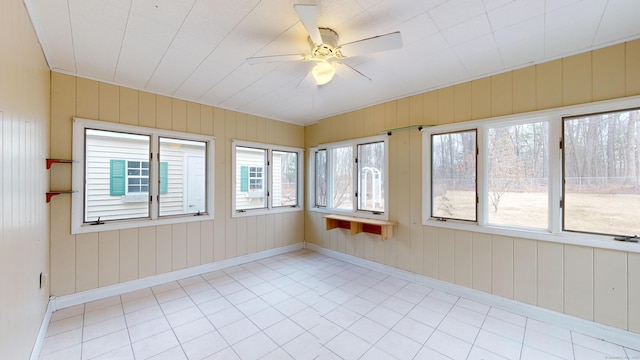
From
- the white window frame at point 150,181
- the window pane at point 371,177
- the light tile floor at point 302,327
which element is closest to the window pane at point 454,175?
the window pane at point 371,177

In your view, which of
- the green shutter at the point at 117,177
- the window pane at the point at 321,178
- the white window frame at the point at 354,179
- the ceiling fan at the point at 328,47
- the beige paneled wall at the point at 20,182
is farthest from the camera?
the window pane at the point at 321,178

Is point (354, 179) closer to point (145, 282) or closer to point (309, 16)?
point (309, 16)

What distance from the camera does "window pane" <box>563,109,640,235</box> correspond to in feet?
6.89

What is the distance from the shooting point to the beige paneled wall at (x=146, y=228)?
2.64 meters

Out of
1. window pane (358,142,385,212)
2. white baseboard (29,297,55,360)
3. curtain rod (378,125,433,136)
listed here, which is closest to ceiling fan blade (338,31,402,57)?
curtain rod (378,125,433,136)

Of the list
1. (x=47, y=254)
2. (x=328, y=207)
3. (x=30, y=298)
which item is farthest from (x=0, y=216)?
(x=328, y=207)

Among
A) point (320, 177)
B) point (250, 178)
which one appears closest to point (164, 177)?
point (250, 178)

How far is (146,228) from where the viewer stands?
10.4 ft

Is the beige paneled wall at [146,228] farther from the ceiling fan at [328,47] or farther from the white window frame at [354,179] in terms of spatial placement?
the ceiling fan at [328,47]

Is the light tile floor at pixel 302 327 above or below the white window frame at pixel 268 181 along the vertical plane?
below

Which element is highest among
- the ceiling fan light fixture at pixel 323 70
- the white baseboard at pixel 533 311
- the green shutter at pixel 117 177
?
the ceiling fan light fixture at pixel 323 70

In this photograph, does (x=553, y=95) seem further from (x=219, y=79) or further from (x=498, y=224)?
(x=219, y=79)

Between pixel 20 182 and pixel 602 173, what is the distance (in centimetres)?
463

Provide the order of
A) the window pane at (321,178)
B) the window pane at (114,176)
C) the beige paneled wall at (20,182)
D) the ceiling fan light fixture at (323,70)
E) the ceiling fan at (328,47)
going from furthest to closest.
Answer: the window pane at (321,178) → the window pane at (114,176) → the ceiling fan light fixture at (323,70) → the ceiling fan at (328,47) → the beige paneled wall at (20,182)
